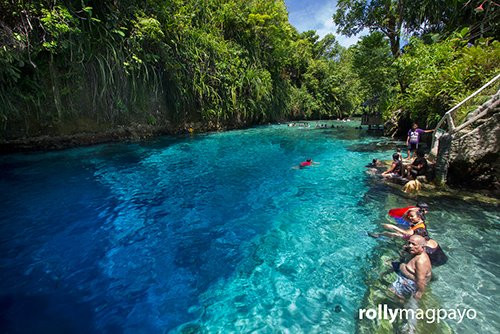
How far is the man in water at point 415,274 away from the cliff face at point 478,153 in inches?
179

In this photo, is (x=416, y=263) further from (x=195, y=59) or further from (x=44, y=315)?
(x=195, y=59)

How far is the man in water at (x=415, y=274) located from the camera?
10.8ft

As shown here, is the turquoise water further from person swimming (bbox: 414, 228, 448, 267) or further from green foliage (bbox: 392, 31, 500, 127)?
green foliage (bbox: 392, 31, 500, 127)

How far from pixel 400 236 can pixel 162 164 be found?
8.79 m

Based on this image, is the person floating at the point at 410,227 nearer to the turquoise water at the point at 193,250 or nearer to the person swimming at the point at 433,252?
the person swimming at the point at 433,252

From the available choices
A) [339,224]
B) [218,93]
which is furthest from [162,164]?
[218,93]

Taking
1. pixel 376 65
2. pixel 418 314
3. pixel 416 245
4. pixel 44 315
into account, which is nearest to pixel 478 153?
pixel 416 245

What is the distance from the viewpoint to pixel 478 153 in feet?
20.4

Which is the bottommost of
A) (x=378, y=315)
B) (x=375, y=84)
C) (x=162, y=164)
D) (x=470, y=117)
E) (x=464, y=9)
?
(x=378, y=315)

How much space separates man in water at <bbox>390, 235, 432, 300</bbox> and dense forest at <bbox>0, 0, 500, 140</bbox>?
26.8 ft

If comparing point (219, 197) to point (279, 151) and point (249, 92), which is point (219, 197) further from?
point (249, 92)

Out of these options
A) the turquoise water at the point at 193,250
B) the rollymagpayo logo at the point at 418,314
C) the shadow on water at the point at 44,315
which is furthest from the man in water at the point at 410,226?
the shadow on water at the point at 44,315

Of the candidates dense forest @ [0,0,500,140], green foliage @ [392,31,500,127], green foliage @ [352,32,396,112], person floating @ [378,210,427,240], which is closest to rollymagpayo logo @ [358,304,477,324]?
person floating @ [378,210,427,240]

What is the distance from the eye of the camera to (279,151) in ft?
43.6
